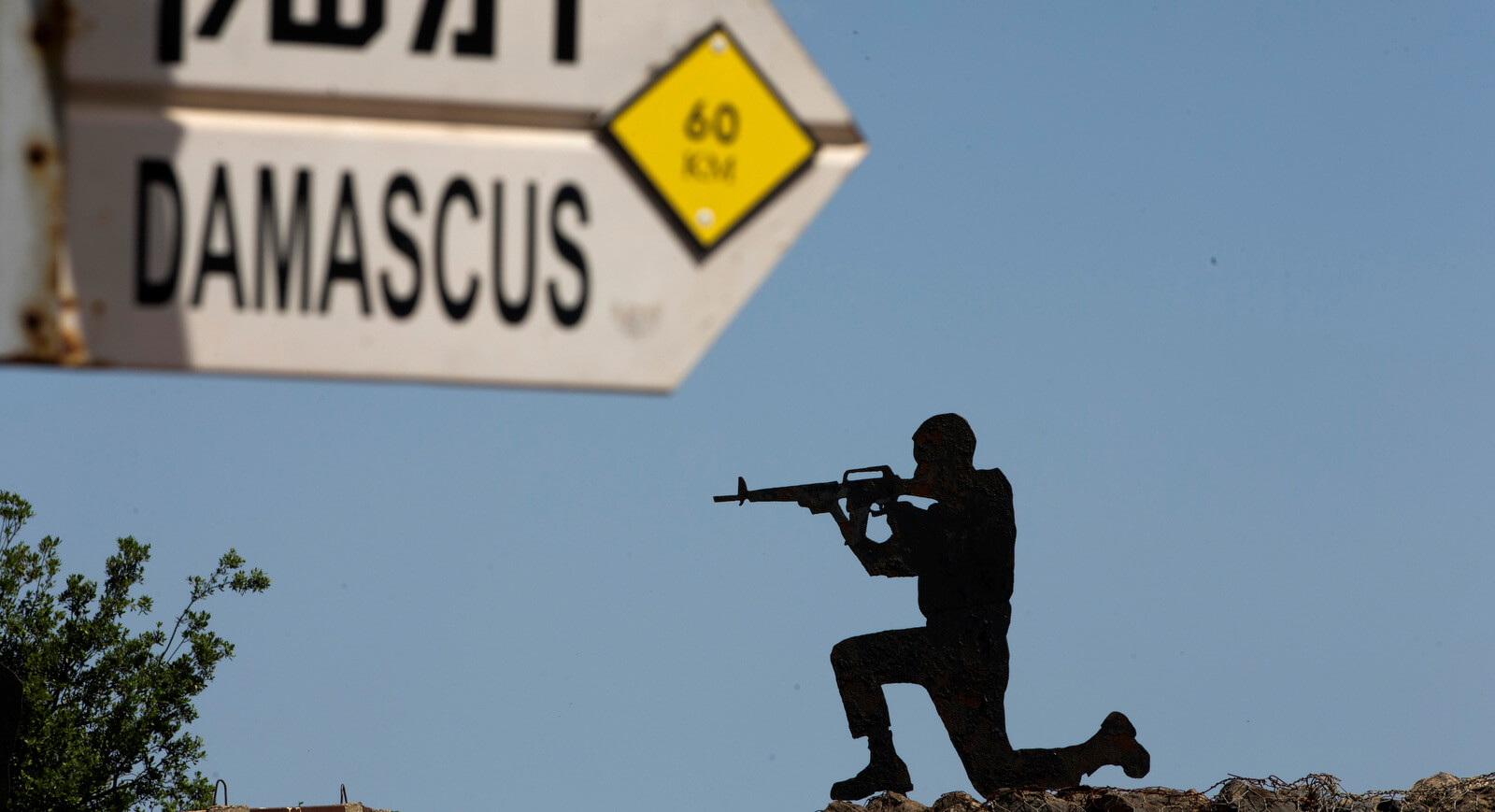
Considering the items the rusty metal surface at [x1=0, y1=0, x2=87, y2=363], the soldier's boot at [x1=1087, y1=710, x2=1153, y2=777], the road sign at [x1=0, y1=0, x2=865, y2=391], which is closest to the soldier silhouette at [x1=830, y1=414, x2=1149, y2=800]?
the soldier's boot at [x1=1087, y1=710, x2=1153, y2=777]

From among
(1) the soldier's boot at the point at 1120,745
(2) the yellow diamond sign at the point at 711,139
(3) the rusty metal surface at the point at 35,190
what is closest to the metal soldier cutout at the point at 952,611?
(1) the soldier's boot at the point at 1120,745

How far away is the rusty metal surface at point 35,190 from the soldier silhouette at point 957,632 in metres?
9.03

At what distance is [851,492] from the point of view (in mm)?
11094

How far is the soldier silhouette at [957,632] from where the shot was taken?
427 inches

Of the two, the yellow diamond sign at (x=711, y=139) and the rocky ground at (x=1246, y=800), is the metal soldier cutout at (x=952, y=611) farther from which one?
the yellow diamond sign at (x=711, y=139)

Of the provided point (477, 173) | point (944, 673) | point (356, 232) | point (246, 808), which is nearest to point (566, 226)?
point (477, 173)

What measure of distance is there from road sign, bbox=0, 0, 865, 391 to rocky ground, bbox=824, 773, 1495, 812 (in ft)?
26.8

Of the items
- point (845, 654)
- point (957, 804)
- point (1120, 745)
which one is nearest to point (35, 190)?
point (957, 804)

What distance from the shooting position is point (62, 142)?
222cm

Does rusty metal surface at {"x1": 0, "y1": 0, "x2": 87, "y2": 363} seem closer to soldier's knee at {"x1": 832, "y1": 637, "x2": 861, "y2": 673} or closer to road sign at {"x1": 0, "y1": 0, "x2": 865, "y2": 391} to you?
road sign at {"x1": 0, "y1": 0, "x2": 865, "y2": 391}

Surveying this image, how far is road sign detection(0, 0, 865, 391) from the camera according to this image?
222 cm

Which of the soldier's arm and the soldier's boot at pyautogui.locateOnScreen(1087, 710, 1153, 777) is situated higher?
the soldier's arm

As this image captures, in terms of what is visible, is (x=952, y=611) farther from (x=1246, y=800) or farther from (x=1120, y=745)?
(x=1246, y=800)

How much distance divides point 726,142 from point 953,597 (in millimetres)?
9019
